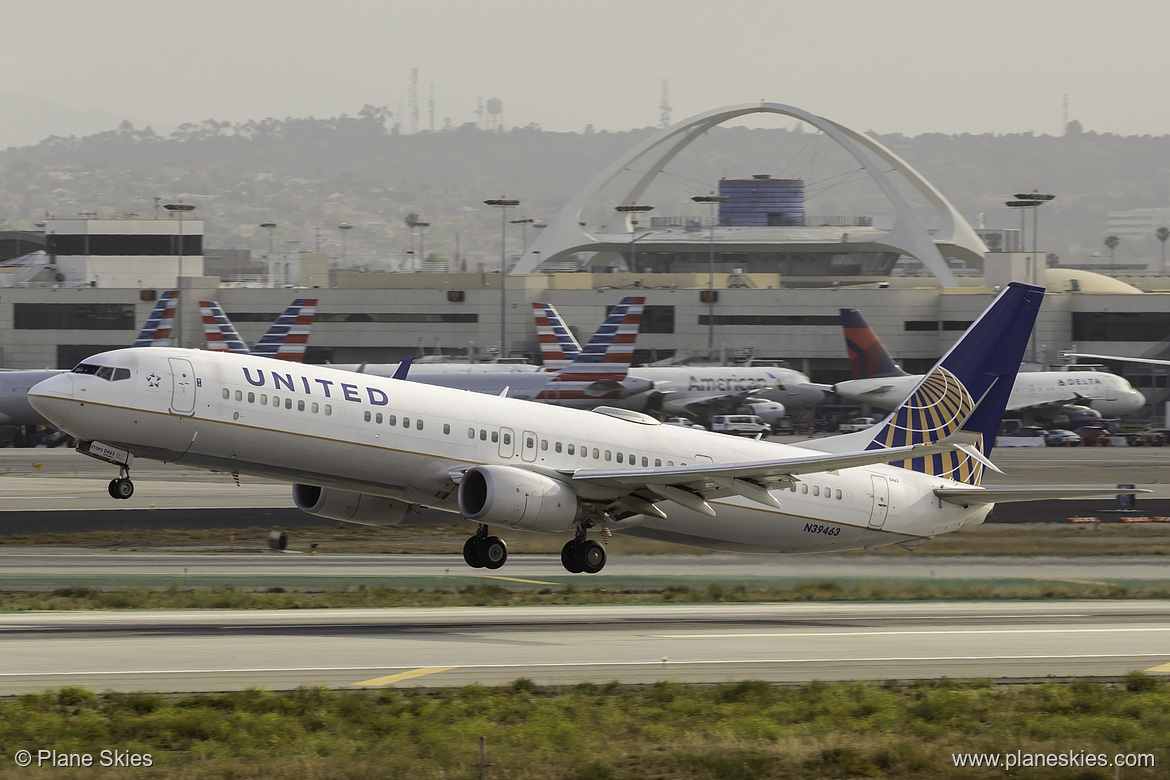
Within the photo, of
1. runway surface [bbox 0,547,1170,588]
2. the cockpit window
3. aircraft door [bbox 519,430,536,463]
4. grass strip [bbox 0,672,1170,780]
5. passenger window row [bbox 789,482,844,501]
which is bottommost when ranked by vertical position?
runway surface [bbox 0,547,1170,588]

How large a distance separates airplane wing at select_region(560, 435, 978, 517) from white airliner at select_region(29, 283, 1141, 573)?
54 mm

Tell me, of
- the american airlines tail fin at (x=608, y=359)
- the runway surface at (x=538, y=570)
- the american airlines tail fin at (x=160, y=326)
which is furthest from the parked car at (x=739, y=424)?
the runway surface at (x=538, y=570)

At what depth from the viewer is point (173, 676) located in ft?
90.4

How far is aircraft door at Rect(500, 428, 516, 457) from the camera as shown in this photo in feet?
122

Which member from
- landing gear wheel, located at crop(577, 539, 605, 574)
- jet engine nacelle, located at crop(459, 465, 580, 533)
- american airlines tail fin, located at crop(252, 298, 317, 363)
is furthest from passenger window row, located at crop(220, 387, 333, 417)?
american airlines tail fin, located at crop(252, 298, 317, 363)

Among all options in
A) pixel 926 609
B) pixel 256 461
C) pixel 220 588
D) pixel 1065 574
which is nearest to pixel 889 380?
pixel 1065 574

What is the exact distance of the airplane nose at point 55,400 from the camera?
Result: 3200 centimetres

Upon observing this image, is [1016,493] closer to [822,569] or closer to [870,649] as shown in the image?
[870,649]

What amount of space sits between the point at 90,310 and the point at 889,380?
8244cm

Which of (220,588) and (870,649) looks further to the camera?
(220,588)

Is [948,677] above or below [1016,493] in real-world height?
below

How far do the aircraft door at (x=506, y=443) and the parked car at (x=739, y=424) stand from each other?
6412 centimetres

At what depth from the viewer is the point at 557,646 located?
33.3 meters

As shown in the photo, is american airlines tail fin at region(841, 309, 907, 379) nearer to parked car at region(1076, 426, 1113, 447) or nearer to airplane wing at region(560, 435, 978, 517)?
parked car at region(1076, 426, 1113, 447)
